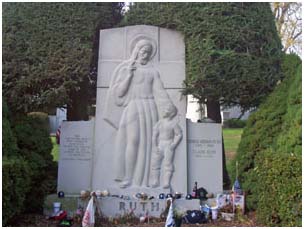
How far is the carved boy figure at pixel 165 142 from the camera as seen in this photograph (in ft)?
18.8

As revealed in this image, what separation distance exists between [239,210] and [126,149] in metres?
1.81

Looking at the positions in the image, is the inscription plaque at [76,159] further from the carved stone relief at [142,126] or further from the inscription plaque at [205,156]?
the inscription plaque at [205,156]

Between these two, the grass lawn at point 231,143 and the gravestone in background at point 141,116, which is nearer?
the gravestone in background at point 141,116

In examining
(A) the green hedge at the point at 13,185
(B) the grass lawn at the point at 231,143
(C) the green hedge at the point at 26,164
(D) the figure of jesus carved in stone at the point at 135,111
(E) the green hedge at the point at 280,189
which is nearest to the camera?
(E) the green hedge at the point at 280,189

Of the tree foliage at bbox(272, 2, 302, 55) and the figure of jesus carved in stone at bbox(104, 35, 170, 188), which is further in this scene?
the tree foliage at bbox(272, 2, 302, 55)

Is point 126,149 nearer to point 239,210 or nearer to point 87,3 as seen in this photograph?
point 239,210

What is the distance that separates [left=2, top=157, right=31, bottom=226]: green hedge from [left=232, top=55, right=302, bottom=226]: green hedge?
300 cm

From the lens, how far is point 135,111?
578cm

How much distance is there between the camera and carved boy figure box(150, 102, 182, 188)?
18.8ft

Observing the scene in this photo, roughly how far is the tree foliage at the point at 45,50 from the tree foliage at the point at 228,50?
1.19 m

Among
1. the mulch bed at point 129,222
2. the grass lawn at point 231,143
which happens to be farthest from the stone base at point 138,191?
the grass lawn at point 231,143

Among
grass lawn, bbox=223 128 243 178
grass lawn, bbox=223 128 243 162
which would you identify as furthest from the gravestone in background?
grass lawn, bbox=223 128 243 162

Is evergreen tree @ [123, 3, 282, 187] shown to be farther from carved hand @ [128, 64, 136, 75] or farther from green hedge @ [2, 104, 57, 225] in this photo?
green hedge @ [2, 104, 57, 225]

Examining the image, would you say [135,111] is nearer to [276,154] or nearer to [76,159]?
[76,159]
